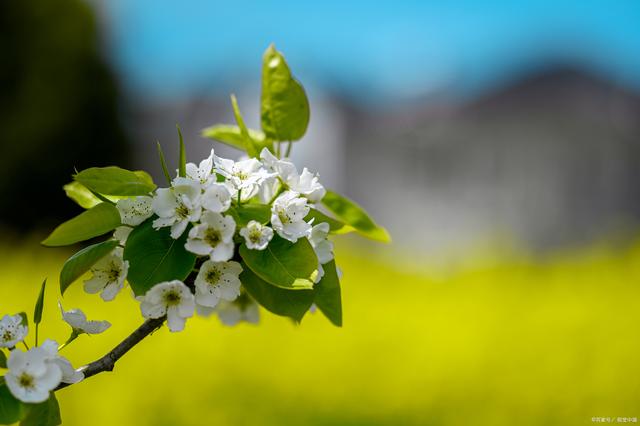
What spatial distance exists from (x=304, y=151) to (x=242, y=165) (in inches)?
507

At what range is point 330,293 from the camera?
800mm

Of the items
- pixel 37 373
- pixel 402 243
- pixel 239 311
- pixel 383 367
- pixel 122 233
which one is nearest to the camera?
pixel 37 373

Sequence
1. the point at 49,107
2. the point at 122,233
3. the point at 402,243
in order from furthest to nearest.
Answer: the point at 402,243 < the point at 49,107 < the point at 122,233

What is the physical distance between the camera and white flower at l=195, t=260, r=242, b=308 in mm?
713

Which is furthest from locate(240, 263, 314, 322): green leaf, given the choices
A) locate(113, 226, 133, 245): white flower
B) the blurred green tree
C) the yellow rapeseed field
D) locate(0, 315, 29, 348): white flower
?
the blurred green tree

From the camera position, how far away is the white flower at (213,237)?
674mm

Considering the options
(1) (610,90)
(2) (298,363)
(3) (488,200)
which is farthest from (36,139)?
(1) (610,90)

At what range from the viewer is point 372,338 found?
2676 mm

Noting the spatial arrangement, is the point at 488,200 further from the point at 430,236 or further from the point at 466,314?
the point at 466,314

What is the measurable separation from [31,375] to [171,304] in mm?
144

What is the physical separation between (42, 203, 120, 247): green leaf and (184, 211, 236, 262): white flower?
0.11 metres

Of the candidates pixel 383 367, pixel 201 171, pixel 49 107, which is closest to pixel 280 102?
pixel 201 171

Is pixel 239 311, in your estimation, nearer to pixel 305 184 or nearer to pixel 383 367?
pixel 305 184

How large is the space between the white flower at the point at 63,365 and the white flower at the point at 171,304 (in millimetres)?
89
